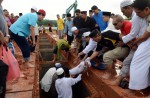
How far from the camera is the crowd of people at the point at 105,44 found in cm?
312

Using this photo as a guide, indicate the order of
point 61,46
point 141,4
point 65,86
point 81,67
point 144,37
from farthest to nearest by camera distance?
point 61,46, point 65,86, point 81,67, point 144,37, point 141,4

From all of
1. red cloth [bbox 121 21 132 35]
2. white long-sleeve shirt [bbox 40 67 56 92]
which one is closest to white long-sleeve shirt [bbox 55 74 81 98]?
white long-sleeve shirt [bbox 40 67 56 92]

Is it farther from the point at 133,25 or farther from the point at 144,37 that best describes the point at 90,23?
the point at 144,37

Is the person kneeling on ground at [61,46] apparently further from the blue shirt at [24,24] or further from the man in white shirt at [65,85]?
the blue shirt at [24,24]

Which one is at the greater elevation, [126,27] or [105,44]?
[126,27]

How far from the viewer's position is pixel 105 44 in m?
4.70

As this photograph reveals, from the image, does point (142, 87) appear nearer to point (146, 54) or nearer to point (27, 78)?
point (146, 54)

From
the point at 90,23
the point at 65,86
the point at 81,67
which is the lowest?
the point at 65,86

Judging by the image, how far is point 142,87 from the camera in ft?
10.4

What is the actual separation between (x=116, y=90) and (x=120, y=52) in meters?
0.84

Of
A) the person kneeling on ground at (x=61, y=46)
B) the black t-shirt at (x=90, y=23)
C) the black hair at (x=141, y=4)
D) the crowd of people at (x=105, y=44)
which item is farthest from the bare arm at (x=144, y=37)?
the person kneeling on ground at (x=61, y=46)

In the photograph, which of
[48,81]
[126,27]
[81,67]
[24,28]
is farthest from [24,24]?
[126,27]

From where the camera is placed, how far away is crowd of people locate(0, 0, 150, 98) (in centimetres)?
312

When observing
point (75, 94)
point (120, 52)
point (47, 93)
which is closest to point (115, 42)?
point (120, 52)
